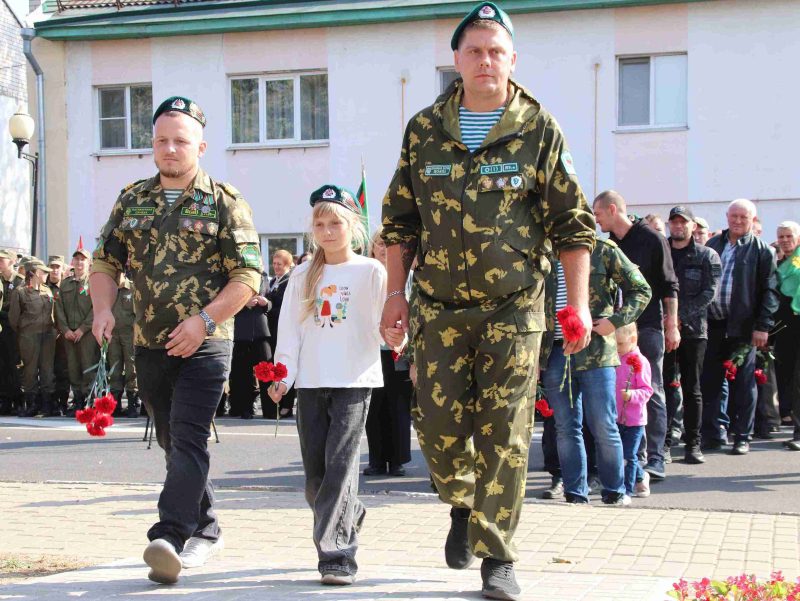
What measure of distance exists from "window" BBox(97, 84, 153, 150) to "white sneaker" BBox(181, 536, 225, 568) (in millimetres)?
19670

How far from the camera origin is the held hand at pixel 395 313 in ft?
17.7

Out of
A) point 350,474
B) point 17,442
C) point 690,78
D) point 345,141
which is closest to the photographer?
point 350,474

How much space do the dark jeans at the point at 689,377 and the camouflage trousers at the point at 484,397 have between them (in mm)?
5898

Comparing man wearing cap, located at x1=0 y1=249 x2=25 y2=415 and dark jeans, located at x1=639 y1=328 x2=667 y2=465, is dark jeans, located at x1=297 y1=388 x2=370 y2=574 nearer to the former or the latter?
dark jeans, located at x1=639 y1=328 x2=667 y2=465

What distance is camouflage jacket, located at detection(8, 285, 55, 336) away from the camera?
16.8 meters

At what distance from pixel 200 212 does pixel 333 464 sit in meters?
1.35

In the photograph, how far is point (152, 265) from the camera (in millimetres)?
5711

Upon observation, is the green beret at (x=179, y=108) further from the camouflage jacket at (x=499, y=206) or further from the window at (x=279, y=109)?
the window at (x=279, y=109)

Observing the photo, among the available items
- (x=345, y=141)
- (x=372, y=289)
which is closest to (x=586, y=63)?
(x=345, y=141)

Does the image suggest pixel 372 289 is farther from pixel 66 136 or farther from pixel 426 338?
pixel 66 136

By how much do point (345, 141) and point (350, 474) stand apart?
18280mm

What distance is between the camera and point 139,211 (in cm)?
576

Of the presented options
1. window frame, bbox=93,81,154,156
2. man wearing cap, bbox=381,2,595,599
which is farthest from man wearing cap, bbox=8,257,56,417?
man wearing cap, bbox=381,2,595,599

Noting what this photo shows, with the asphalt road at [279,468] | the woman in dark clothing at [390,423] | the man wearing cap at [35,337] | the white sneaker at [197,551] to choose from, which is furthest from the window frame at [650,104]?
the white sneaker at [197,551]
